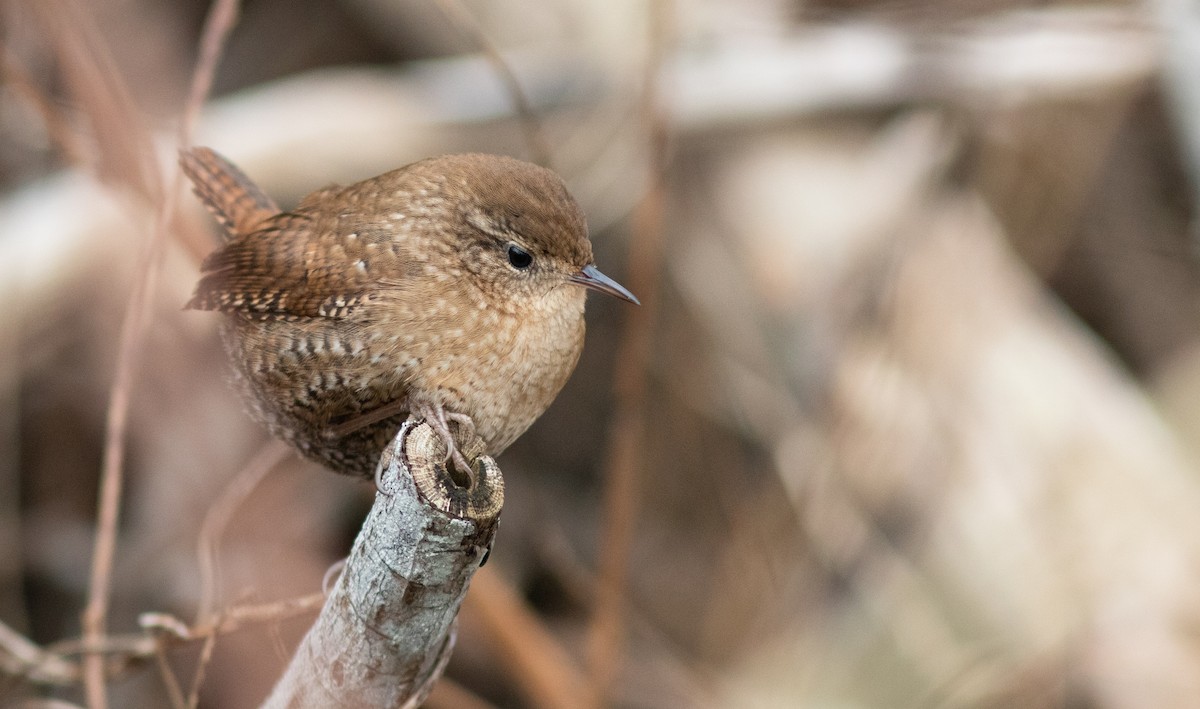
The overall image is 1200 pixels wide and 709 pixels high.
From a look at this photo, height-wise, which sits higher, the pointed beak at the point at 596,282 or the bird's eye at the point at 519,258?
the pointed beak at the point at 596,282

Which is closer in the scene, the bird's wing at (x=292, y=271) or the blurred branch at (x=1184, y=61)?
the bird's wing at (x=292, y=271)

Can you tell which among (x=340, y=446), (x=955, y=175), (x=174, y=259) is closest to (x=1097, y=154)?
(x=955, y=175)

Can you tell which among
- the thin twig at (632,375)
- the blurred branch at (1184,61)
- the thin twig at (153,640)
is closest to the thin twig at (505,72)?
the thin twig at (632,375)

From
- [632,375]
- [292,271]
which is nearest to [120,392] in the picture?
[292,271]

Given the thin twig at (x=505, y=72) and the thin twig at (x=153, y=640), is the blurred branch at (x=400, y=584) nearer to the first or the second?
the thin twig at (x=153, y=640)

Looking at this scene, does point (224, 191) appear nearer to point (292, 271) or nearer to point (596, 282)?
point (292, 271)

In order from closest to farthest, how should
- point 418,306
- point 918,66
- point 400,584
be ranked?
point 400,584 < point 418,306 < point 918,66

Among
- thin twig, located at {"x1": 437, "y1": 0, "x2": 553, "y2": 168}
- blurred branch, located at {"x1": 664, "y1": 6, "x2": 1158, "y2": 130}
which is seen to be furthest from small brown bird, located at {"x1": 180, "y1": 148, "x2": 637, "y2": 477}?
blurred branch, located at {"x1": 664, "y1": 6, "x2": 1158, "y2": 130}

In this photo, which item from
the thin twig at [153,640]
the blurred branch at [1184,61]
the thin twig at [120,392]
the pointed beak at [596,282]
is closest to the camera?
the thin twig at [153,640]
